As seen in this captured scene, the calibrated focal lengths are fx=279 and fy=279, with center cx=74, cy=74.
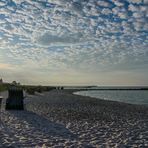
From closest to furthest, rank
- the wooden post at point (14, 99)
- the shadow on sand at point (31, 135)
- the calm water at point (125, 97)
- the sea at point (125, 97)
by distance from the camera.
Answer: the shadow on sand at point (31, 135) → the wooden post at point (14, 99) → the sea at point (125, 97) → the calm water at point (125, 97)

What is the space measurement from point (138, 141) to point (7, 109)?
12.3 m

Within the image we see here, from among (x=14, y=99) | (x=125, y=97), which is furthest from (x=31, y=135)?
(x=125, y=97)

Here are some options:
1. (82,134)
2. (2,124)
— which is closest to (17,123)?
(2,124)

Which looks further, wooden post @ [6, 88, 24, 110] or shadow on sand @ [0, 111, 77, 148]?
wooden post @ [6, 88, 24, 110]

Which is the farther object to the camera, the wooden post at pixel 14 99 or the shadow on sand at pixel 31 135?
the wooden post at pixel 14 99

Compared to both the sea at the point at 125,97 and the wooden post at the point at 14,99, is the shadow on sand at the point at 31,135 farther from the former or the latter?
the sea at the point at 125,97

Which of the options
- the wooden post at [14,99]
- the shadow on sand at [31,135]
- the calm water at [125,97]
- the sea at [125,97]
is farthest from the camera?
the calm water at [125,97]

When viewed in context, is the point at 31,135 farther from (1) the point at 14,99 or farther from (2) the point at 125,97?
(2) the point at 125,97

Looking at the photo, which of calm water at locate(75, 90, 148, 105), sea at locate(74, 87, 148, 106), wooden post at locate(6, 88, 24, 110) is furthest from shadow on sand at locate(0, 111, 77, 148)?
calm water at locate(75, 90, 148, 105)

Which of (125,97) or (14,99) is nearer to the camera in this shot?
(14,99)

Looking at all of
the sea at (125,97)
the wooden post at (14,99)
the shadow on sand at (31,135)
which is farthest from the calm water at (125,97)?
the shadow on sand at (31,135)

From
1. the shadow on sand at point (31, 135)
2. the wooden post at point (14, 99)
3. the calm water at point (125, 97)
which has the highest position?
the wooden post at point (14, 99)

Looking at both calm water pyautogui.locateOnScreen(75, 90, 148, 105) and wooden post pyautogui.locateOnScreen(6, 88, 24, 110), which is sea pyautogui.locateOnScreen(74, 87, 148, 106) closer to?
calm water pyautogui.locateOnScreen(75, 90, 148, 105)

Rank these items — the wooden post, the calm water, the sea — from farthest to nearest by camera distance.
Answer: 1. the calm water
2. the sea
3. the wooden post
